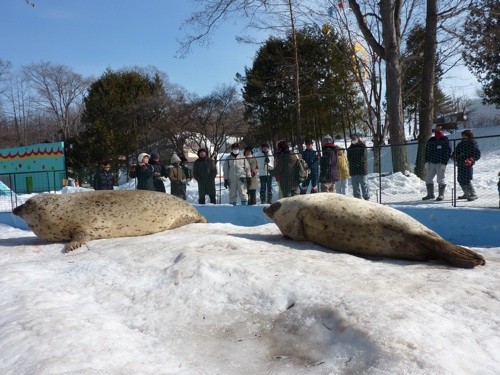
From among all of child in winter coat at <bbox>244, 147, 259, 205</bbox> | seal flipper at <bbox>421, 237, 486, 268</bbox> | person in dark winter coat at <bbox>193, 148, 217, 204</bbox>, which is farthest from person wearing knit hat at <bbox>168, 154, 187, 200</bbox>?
seal flipper at <bbox>421, 237, 486, 268</bbox>

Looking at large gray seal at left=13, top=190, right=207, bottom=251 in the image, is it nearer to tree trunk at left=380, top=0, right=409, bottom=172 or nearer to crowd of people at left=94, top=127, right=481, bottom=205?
crowd of people at left=94, top=127, right=481, bottom=205

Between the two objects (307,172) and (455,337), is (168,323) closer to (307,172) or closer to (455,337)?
(455,337)

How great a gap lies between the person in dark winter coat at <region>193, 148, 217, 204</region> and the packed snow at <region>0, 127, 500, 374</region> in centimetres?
583

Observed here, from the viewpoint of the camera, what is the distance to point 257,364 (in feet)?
8.89

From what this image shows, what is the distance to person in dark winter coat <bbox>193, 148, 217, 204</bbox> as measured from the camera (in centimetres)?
1089

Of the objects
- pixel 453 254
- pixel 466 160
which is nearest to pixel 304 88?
pixel 466 160

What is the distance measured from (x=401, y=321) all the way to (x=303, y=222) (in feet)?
8.33

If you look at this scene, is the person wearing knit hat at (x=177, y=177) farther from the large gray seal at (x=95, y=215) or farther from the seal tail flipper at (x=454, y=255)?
the seal tail flipper at (x=454, y=255)

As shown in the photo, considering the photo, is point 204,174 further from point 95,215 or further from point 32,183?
point 32,183

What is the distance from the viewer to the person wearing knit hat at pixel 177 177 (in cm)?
1123

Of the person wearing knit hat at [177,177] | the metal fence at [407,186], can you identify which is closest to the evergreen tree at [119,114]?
the metal fence at [407,186]

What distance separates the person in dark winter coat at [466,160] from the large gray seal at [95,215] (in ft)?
18.0

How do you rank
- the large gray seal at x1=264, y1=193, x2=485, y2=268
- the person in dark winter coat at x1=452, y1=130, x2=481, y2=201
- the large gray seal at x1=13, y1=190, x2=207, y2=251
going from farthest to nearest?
the person in dark winter coat at x1=452, y1=130, x2=481, y2=201 → the large gray seal at x1=13, y1=190, x2=207, y2=251 → the large gray seal at x1=264, y1=193, x2=485, y2=268

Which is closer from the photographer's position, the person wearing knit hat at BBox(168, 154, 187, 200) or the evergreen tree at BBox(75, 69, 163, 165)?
the person wearing knit hat at BBox(168, 154, 187, 200)
